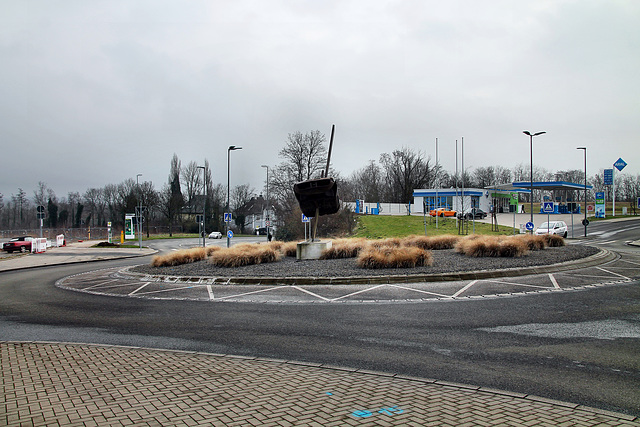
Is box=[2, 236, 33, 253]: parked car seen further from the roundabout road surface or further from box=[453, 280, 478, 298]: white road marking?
box=[453, 280, 478, 298]: white road marking

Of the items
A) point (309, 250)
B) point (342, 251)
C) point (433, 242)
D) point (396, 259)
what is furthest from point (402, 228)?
point (396, 259)

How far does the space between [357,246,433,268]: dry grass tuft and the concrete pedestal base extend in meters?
3.18

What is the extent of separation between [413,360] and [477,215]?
205 feet

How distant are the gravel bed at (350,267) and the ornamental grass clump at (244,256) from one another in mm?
401

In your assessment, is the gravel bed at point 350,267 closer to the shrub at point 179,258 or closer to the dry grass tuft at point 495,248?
the dry grass tuft at point 495,248

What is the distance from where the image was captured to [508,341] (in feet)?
23.9

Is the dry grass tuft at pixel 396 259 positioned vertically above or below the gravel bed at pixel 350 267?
above

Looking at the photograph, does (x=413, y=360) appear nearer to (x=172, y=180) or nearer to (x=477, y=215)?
(x=477, y=215)

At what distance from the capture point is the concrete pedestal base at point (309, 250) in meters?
19.5

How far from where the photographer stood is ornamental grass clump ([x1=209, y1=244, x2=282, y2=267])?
18.8 meters

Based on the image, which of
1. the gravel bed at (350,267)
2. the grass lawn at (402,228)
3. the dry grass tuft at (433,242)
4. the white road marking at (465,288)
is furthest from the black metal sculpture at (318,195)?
the grass lawn at (402,228)

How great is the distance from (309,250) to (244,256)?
2.72m

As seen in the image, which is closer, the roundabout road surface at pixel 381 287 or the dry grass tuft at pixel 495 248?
the roundabout road surface at pixel 381 287

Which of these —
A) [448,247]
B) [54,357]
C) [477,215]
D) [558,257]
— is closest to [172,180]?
[477,215]
